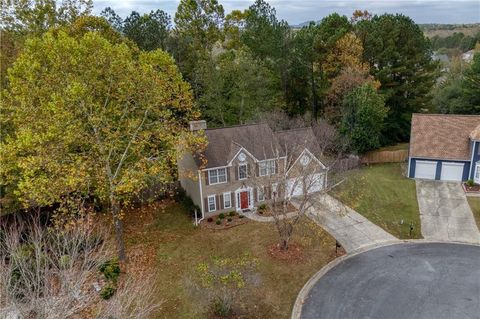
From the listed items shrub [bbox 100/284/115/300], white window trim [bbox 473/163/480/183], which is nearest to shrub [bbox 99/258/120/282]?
shrub [bbox 100/284/115/300]

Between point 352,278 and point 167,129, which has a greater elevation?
point 167,129

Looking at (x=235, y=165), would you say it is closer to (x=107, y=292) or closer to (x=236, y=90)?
(x=236, y=90)

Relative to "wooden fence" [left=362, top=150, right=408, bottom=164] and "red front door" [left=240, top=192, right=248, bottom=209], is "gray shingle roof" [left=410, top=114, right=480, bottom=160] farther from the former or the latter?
"red front door" [left=240, top=192, right=248, bottom=209]

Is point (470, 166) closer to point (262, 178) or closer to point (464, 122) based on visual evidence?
point (464, 122)

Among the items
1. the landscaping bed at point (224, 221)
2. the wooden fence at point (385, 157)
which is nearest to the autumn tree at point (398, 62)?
the wooden fence at point (385, 157)

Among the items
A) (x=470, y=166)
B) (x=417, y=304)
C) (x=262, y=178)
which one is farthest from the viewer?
(x=470, y=166)

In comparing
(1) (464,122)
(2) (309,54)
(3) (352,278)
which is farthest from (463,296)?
(2) (309,54)
